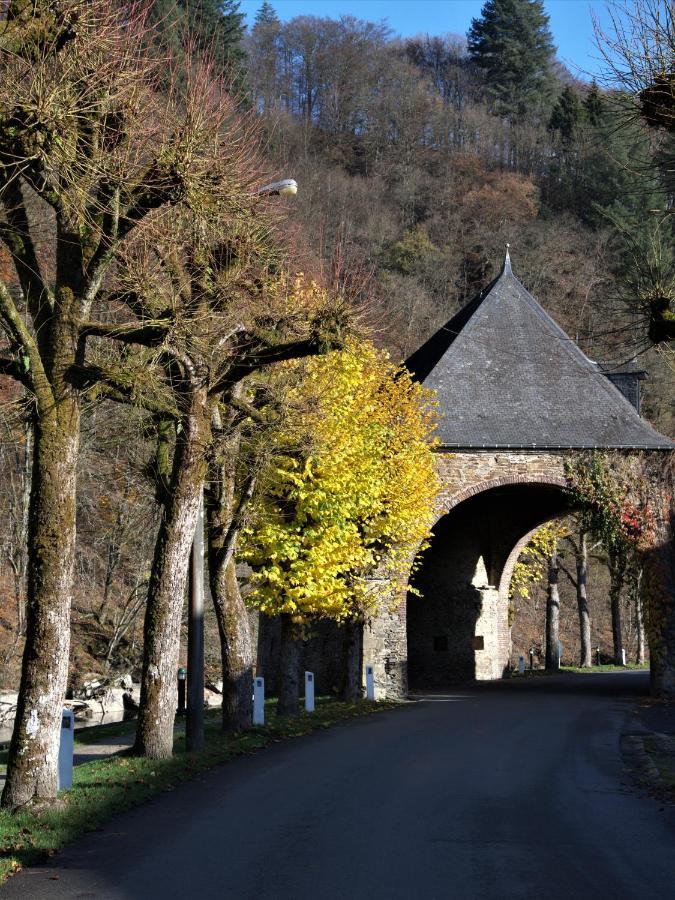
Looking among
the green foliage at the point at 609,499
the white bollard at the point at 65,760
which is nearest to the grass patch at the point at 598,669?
the green foliage at the point at 609,499

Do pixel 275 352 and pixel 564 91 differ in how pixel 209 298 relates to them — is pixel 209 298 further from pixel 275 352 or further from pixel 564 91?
pixel 564 91

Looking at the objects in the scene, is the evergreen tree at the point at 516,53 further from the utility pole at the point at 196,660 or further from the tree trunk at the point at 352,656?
the utility pole at the point at 196,660

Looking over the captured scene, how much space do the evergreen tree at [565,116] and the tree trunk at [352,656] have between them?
146ft

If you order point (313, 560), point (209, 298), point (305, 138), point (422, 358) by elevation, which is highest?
point (305, 138)

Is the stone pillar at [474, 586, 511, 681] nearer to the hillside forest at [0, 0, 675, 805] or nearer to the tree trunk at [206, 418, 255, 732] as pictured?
the hillside forest at [0, 0, 675, 805]

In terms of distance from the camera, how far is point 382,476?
2078 centimetres

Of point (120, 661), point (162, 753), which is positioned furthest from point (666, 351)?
point (120, 661)

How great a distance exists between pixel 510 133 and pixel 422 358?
40.0 m

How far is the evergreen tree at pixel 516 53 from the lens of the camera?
231 ft

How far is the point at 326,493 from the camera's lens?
18156 mm

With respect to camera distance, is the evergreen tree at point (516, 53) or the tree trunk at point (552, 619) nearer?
the tree trunk at point (552, 619)

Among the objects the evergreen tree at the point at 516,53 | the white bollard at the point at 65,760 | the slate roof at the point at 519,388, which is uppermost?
the evergreen tree at the point at 516,53

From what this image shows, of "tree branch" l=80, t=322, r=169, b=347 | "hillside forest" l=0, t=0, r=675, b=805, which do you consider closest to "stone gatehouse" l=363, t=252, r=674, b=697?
"hillside forest" l=0, t=0, r=675, b=805

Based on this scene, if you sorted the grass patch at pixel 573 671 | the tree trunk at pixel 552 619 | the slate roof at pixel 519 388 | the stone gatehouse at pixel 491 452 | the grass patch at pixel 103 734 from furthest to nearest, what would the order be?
1. the tree trunk at pixel 552 619
2. the grass patch at pixel 573 671
3. the slate roof at pixel 519 388
4. the stone gatehouse at pixel 491 452
5. the grass patch at pixel 103 734
